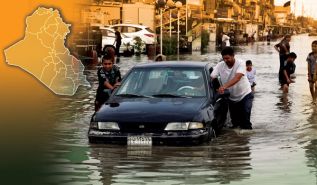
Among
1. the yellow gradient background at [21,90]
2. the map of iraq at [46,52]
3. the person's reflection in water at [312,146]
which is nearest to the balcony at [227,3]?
the map of iraq at [46,52]

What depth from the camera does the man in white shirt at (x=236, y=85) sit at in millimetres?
11086

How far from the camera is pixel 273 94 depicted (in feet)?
62.2

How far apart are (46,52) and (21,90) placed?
2066mm

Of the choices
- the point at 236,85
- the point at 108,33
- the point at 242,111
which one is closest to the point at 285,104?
the point at 242,111

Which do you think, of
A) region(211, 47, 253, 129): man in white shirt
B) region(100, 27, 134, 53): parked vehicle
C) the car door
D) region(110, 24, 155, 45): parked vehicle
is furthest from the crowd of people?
region(110, 24, 155, 45): parked vehicle

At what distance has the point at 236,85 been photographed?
11.4 m

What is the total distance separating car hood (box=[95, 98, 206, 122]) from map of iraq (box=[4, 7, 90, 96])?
210 cm

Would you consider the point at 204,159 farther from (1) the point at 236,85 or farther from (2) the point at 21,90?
(2) the point at 21,90

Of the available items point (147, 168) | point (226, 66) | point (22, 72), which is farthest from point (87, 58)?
point (147, 168)

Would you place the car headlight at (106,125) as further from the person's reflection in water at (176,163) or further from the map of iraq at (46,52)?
the map of iraq at (46,52)

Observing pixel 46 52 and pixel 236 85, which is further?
pixel 46 52

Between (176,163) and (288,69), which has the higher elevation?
(288,69)

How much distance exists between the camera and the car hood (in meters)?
9.43

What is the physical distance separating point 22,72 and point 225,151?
1824 cm
